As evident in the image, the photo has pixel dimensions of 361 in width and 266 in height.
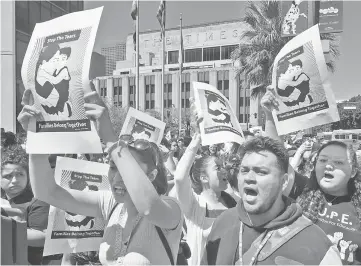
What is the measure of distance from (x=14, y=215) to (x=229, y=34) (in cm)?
6448

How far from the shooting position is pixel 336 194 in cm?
301

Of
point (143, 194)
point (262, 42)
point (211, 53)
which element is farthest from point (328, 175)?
point (211, 53)

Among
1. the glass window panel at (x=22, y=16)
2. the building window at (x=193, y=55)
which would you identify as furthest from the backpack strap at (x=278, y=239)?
the building window at (x=193, y=55)

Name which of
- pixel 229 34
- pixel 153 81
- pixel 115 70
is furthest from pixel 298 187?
pixel 115 70

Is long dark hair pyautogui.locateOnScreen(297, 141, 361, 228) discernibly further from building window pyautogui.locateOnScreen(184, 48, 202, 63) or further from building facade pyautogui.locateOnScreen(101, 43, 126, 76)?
building facade pyautogui.locateOnScreen(101, 43, 126, 76)

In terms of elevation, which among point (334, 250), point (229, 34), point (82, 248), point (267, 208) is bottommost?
point (82, 248)

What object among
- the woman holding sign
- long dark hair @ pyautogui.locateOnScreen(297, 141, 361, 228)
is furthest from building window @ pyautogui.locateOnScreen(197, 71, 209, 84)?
long dark hair @ pyautogui.locateOnScreen(297, 141, 361, 228)

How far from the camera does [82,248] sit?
299cm

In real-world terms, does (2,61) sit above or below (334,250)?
above

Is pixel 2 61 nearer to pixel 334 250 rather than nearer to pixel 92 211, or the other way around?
pixel 92 211

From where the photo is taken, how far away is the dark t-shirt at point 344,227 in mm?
2691

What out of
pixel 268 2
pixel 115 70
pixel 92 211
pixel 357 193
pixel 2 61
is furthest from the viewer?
pixel 115 70

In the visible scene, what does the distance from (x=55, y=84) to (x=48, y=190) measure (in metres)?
0.58

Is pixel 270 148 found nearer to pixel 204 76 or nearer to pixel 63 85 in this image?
pixel 63 85
